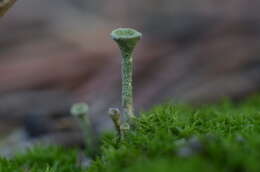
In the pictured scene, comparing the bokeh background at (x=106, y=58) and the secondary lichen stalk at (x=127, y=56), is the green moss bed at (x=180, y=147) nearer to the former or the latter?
the secondary lichen stalk at (x=127, y=56)

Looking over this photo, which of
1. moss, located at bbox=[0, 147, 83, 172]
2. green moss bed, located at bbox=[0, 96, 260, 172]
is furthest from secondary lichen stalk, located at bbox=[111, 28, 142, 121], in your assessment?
moss, located at bbox=[0, 147, 83, 172]

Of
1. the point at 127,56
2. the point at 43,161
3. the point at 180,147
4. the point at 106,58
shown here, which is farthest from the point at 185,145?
the point at 106,58

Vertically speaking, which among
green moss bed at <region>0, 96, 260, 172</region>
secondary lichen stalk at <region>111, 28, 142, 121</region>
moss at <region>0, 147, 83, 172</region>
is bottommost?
moss at <region>0, 147, 83, 172</region>

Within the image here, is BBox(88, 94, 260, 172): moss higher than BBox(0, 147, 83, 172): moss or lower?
higher

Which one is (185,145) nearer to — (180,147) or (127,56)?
(180,147)

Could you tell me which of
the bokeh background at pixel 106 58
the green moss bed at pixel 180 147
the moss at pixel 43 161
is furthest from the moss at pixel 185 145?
the bokeh background at pixel 106 58

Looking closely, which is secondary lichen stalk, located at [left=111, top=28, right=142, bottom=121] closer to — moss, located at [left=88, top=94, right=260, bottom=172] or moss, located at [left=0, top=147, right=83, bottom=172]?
moss, located at [left=88, top=94, right=260, bottom=172]
